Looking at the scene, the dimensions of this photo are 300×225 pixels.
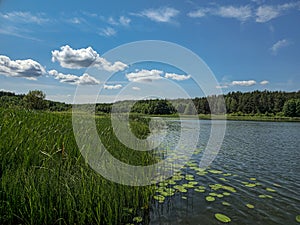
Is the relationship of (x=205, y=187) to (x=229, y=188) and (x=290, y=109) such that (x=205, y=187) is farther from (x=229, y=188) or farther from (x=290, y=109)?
(x=290, y=109)

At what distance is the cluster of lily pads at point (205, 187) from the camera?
5.67 m

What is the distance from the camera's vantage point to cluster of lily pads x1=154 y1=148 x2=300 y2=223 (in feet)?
18.6

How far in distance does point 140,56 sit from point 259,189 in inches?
202

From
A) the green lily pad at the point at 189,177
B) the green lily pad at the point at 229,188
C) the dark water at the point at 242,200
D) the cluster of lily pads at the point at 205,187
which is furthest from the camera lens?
the green lily pad at the point at 189,177

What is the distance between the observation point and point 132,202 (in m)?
4.93

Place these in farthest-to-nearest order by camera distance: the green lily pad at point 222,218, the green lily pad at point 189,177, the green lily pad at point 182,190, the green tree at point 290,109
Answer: the green tree at point 290,109 < the green lily pad at point 189,177 < the green lily pad at point 182,190 < the green lily pad at point 222,218

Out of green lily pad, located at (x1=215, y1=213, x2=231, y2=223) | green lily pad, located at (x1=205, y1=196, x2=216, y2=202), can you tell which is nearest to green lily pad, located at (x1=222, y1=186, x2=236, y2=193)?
green lily pad, located at (x1=205, y1=196, x2=216, y2=202)

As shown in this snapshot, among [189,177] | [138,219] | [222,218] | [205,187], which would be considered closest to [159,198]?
[138,219]

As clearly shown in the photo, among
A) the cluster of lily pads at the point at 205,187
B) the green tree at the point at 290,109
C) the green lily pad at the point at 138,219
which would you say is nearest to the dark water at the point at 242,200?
the cluster of lily pads at the point at 205,187

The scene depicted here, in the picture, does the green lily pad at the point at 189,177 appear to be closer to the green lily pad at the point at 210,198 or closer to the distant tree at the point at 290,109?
the green lily pad at the point at 210,198

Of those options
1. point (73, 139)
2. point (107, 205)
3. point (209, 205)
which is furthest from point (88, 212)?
point (73, 139)

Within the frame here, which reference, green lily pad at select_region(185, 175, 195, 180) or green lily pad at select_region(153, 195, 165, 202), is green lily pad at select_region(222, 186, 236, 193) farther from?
green lily pad at select_region(153, 195, 165, 202)

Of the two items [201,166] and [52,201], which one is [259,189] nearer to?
[201,166]

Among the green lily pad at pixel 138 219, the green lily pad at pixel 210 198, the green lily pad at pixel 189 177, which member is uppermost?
the green lily pad at pixel 189 177
